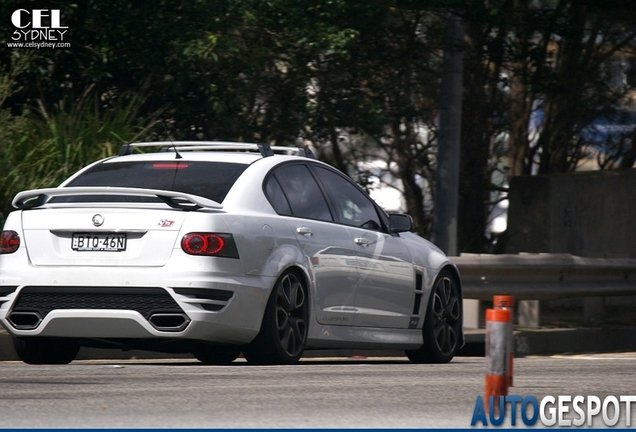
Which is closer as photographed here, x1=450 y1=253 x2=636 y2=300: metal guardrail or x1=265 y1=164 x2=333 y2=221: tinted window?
x1=265 y1=164 x2=333 y2=221: tinted window

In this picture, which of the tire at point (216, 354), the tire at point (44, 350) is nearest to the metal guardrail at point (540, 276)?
the tire at point (216, 354)

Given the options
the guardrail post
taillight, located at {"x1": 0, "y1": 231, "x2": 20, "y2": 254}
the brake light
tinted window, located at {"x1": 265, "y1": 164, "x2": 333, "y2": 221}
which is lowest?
the guardrail post

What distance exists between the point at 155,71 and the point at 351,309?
22.5ft

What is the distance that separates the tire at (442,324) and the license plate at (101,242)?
9.43 ft

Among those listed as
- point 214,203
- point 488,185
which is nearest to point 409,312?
point 214,203

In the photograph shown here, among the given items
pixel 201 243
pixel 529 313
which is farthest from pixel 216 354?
pixel 529 313

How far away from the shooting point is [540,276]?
47.6ft

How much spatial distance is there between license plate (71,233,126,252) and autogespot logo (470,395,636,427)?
115 inches

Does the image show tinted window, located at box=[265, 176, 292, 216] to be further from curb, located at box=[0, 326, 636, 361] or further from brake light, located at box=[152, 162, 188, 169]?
curb, located at box=[0, 326, 636, 361]

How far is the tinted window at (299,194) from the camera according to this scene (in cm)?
936

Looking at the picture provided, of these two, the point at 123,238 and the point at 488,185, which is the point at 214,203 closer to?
the point at 123,238

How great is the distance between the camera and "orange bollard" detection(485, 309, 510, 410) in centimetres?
597

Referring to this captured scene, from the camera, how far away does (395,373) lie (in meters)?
8.74

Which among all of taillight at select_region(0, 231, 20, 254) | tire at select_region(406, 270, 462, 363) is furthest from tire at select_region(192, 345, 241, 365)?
tire at select_region(406, 270, 462, 363)
